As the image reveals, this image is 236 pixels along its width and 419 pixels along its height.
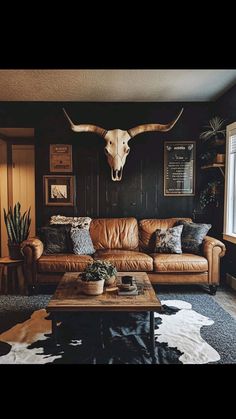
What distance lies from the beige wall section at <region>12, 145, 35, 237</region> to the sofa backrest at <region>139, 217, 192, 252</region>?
256 cm

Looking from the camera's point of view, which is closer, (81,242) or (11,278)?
(11,278)

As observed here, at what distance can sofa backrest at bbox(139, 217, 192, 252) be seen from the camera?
4969mm

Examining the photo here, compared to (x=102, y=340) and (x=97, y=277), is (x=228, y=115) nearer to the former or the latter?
(x=97, y=277)

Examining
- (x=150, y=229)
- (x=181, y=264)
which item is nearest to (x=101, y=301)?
(x=181, y=264)

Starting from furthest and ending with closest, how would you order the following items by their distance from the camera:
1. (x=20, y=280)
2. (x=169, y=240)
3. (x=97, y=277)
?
1. (x=169, y=240)
2. (x=20, y=280)
3. (x=97, y=277)

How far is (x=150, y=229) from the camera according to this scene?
501cm

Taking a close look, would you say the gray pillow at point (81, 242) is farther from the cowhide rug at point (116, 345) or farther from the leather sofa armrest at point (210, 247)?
the leather sofa armrest at point (210, 247)

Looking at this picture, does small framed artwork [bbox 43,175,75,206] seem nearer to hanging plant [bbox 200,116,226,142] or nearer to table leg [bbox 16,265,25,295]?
table leg [bbox 16,265,25,295]

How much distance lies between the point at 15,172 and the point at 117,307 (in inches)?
186

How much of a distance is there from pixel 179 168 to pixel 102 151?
1.20m

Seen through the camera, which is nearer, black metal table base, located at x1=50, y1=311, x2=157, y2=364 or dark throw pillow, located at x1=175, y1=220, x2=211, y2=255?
black metal table base, located at x1=50, y1=311, x2=157, y2=364

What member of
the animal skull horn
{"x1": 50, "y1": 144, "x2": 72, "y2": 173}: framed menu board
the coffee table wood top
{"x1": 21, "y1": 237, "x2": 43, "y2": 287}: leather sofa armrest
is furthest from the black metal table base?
{"x1": 50, "y1": 144, "x2": 72, "y2": 173}: framed menu board

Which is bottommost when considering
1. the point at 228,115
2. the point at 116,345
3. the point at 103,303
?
the point at 116,345
